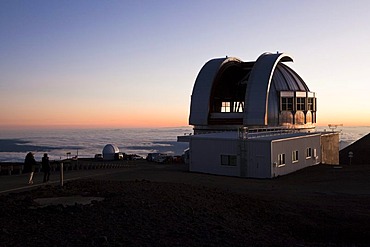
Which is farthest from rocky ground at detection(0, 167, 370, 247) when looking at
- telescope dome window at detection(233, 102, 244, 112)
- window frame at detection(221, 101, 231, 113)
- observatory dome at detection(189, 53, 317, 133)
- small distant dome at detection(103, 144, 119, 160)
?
small distant dome at detection(103, 144, 119, 160)

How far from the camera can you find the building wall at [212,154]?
2314 cm

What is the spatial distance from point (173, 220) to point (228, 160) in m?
15.0

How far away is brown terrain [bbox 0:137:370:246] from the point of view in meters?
7.44

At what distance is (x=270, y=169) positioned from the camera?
2189cm

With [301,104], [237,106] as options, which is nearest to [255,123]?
[301,104]

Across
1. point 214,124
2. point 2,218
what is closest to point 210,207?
point 2,218

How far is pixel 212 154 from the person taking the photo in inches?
951

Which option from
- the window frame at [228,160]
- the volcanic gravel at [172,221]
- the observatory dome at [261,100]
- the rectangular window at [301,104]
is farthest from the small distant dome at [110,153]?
the volcanic gravel at [172,221]

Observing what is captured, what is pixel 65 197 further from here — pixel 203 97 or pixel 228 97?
pixel 228 97

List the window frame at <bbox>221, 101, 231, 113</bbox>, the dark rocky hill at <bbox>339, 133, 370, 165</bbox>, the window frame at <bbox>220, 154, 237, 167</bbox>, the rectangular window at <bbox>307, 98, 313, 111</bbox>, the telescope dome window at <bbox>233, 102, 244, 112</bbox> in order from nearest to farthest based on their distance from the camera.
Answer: the window frame at <bbox>220, 154, 237, 167</bbox> → the rectangular window at <bbox>307, 98, 313, 111</bbox> → the dark rocky hill at <bbox>339, 133, 370, 165</bbox> → the window frame at <bbox>221, 101, 231, 113</bbox> → the telescope dome window at <bbox>233, 102, 244, 112</bbox>

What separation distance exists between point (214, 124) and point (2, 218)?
2713cm

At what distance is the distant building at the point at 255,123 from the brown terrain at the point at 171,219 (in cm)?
918

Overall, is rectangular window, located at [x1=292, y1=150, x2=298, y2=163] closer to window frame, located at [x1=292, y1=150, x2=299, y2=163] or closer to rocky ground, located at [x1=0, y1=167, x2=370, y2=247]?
window frame, located at [x1=292, y1=150, x2=299, y2=163]

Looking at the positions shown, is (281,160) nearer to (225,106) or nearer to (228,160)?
(228,160)
